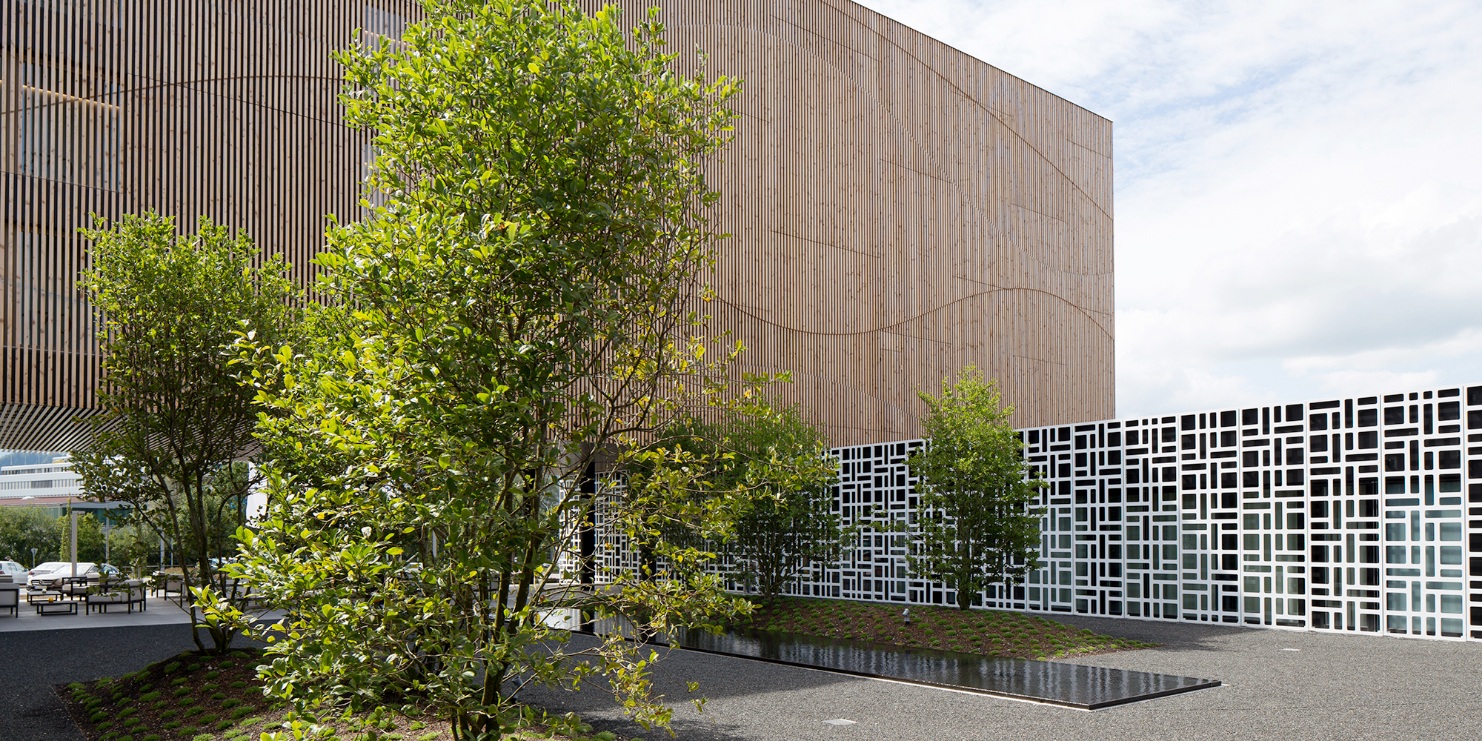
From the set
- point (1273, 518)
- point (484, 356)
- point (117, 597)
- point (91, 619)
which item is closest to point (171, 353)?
point (484, 356)

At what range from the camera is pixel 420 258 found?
5230 mm

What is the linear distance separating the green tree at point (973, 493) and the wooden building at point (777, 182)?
10294mm

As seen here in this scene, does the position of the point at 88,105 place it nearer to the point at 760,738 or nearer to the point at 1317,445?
the point at 760,738

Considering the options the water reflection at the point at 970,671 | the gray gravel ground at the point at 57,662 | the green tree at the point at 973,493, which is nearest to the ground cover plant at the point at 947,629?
the water reflection at the point at 970,671

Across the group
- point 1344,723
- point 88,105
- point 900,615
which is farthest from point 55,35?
point 1344,723

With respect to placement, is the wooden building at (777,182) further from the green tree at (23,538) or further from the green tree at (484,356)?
the green tree at (23,538)

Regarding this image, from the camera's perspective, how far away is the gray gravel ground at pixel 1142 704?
8.99 m

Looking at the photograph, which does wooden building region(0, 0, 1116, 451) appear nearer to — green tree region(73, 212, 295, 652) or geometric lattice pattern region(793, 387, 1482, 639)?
green tree region(73, 212, 295, 652)

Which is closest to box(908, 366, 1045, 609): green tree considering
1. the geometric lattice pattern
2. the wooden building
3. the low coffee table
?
the geometric lattice pattern

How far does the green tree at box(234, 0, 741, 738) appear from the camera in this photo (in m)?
5.23

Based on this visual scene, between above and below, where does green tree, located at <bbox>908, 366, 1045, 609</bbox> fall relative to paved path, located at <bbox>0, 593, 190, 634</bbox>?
above

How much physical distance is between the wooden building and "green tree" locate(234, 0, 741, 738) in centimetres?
1640

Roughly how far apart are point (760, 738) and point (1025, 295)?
92.7 feet

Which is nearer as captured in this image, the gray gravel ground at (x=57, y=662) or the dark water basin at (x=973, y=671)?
the gray gravel ground at (x=57, y=662)
